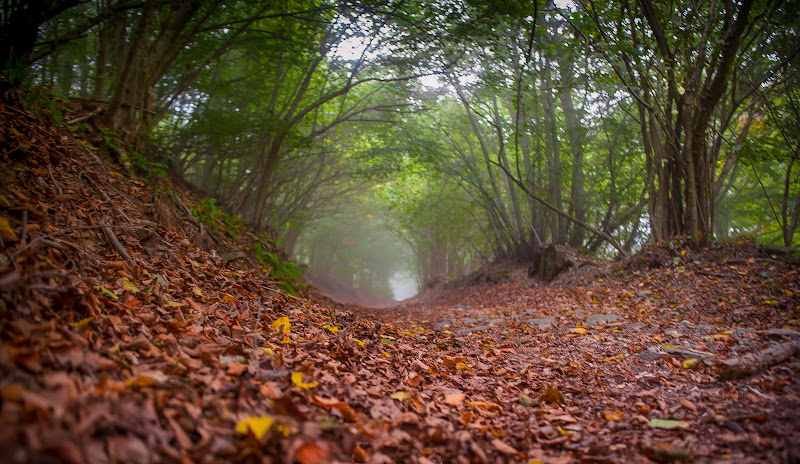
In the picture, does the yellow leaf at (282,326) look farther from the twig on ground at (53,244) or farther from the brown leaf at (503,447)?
the brown leaf at (503,447)

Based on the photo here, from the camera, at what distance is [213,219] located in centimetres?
549

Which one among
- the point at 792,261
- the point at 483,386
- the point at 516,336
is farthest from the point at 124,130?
the point at 792,261

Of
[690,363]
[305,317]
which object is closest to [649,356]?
[690,363]

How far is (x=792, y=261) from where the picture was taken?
461 centimetres

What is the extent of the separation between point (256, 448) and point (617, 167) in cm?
1028

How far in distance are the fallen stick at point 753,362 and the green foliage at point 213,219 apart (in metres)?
5.29

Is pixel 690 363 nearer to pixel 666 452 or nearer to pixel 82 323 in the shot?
pixel 666 452

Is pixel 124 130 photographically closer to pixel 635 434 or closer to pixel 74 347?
pixel 74 347

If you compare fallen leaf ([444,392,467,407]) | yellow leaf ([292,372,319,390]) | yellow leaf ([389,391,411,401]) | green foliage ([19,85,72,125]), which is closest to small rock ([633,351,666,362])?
fallen leaf ([444,392,467,407])

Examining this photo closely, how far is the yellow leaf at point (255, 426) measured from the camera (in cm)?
128

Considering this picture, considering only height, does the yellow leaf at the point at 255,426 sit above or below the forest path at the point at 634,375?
above

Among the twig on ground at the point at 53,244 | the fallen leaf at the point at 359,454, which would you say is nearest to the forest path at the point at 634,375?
the fallen leaf at the point at 359,454

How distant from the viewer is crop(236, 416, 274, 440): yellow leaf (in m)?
1.28

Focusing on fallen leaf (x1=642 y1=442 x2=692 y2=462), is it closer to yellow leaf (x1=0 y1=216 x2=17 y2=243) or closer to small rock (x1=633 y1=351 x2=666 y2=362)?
small rock (x1=633 y1=351 x2=666 y2=362)
